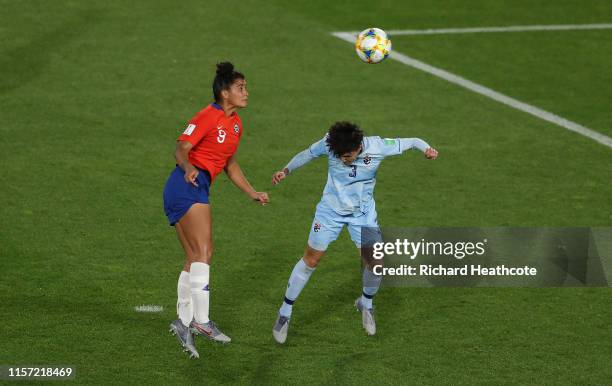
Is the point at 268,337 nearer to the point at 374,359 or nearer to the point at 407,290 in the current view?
the point at 374,359

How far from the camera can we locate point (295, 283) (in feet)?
35.9

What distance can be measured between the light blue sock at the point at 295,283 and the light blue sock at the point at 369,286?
569 mm

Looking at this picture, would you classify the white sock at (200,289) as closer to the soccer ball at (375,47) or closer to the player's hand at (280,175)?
the player's hand at (280,175)

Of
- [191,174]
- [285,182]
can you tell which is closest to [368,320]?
[191,174]

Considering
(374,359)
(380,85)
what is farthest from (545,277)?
(380,85)

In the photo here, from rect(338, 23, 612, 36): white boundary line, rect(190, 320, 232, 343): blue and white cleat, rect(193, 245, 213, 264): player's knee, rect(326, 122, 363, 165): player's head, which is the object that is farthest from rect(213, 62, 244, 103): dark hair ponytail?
rect(338, 23, 612, 36): white boundary line

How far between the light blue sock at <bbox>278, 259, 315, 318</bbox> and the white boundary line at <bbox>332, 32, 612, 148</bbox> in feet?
25.0

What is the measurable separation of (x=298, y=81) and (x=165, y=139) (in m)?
3.34

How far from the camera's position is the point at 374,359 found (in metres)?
10.6

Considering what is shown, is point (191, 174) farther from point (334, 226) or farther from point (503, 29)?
point (503, 29)

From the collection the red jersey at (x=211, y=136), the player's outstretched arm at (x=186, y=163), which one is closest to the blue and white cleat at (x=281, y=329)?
the red jersey at (x=211, y=136)

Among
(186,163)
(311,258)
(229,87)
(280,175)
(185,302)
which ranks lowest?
(185,302)

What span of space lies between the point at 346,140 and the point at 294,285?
1530 mm

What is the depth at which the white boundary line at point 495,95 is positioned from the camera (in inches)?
693
